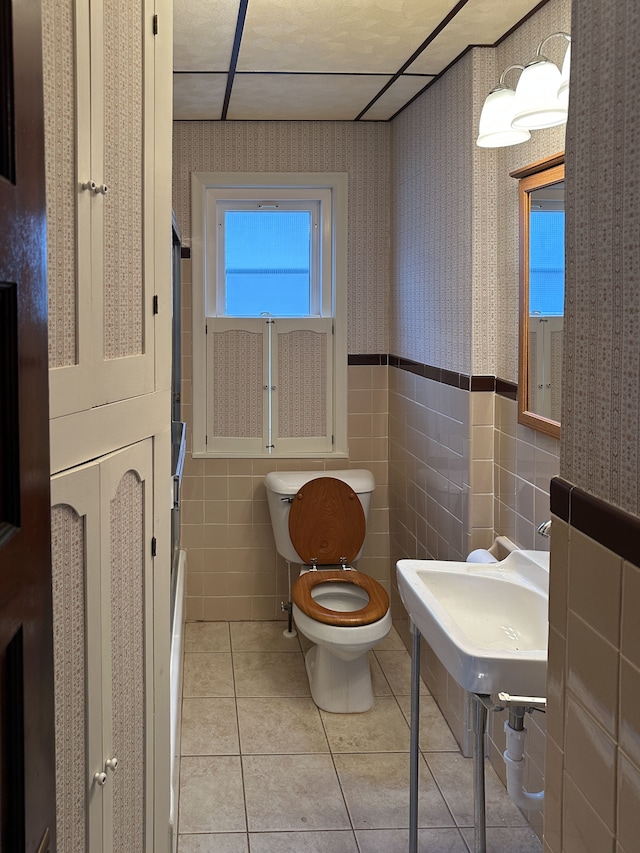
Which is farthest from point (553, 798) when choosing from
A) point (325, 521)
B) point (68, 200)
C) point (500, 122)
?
point (325, 521)

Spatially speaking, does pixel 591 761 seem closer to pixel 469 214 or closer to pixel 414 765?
pixel 414 765

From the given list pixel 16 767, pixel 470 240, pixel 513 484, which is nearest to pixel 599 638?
pixel 16 767

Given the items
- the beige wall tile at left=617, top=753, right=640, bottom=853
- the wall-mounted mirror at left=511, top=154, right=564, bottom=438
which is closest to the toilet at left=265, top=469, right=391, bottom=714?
the wall-mounted mirror at left=511, top=154, right=564, bottom=438

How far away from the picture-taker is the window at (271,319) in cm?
423

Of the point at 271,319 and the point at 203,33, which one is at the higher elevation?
the point at 203,33

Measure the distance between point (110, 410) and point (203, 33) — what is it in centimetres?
182

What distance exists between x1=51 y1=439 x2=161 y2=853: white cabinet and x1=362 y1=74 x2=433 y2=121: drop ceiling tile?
2262mm

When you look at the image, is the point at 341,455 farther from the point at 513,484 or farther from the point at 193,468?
the point at 513,484

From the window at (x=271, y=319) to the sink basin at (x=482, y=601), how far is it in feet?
6.29

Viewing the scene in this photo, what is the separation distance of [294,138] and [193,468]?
64.9 inches

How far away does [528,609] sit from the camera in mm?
2379

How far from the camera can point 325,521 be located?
13.0 ft

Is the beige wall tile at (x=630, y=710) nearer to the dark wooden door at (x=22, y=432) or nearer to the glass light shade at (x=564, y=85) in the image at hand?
the dark wooden door at (x=22, y=432)

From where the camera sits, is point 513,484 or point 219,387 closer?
point 513,484
